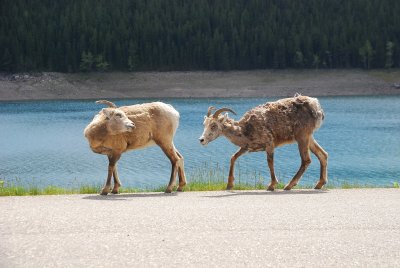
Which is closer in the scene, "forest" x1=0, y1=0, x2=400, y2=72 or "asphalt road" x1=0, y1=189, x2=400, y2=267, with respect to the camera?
"asphalt road" x1=0, y1=189, x2=400, y2=267

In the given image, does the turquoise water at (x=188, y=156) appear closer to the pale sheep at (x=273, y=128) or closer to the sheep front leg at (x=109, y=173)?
the pale sheep at (x=273, y=128)

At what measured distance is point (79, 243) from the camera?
23.0ft

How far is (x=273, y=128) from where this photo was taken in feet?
42.4

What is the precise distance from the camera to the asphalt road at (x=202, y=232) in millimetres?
6391

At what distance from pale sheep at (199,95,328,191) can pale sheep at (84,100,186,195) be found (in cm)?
70

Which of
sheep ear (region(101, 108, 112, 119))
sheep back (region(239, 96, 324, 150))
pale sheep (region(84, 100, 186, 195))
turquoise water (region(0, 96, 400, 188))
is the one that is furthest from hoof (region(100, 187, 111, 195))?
turquoise water (region(0, 96, 400, 188))

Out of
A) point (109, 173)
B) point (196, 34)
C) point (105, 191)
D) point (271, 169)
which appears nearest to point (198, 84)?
point (196, 34)

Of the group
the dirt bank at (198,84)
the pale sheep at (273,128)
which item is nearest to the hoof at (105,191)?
the pale sheep at (273,128)

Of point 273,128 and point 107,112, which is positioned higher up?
point 107,112

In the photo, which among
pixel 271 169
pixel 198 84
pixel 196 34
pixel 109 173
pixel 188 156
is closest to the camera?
pixel 109 173

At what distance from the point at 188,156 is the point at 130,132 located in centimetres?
1950

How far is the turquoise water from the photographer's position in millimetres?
25125

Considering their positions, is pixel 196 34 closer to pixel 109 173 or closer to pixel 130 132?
pixel 130 132

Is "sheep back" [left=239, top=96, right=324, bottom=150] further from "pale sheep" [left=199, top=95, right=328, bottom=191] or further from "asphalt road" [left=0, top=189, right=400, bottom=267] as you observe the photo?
"asphalt road" [left=0, top=189, right=400, bottom=267]
